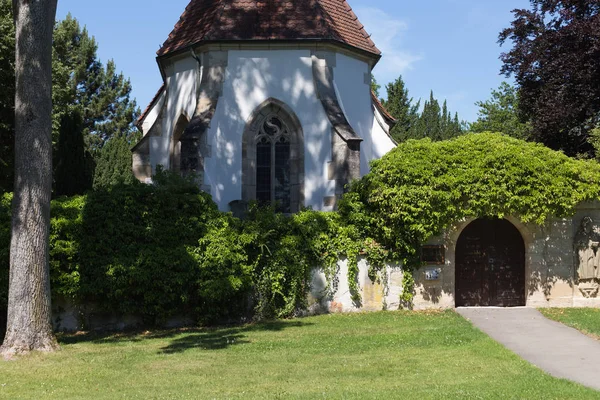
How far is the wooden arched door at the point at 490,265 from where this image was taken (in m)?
16.7

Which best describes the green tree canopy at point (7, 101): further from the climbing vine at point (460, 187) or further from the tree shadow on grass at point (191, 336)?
the climbing vine at point (460, 187)

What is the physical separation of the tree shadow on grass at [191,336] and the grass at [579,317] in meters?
5.31

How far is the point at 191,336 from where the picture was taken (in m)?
13.5

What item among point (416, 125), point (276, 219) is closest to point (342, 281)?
point (276, 219)

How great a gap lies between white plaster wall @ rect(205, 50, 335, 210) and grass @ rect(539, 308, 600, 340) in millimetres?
6192

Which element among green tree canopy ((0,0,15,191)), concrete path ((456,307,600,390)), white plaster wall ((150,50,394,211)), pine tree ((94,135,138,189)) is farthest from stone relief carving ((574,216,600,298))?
pine tree ((94,135,138,189))

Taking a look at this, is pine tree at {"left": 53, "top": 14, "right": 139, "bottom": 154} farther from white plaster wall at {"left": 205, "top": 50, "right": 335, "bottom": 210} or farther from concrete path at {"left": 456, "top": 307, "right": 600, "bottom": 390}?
concrete path at {"left": 456, "top": 307, "right": 600, "bottom": 390}

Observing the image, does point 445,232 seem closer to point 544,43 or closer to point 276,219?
point 276,219

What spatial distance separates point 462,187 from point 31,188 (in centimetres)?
912

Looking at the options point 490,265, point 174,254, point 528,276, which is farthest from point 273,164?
point 528,276

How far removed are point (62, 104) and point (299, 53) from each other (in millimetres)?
16638

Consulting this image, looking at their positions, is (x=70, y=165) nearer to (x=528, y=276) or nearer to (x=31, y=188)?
(x=31, y=188)

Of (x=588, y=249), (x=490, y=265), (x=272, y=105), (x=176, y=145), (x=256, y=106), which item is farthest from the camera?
(x=176, y=145)

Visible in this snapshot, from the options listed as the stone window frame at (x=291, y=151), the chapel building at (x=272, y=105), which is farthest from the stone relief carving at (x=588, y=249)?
the stone window frame at (x=291, y=151)
